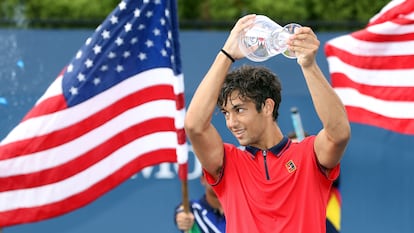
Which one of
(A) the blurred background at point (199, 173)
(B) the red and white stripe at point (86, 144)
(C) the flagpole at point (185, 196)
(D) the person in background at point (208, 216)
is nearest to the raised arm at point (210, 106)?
(B) the red and white stripe at point (86, 144)

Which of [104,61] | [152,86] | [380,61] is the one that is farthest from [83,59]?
[380,61]

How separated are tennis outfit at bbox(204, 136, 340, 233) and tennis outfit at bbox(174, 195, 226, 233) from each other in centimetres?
181

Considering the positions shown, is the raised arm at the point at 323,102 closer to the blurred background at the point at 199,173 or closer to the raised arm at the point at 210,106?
the raised arm at the point at 210,106

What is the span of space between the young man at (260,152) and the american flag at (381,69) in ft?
6.12

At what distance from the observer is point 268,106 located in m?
3.68

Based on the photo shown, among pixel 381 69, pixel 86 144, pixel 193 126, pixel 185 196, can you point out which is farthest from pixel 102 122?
pixel 381 69

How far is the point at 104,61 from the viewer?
15.8 feet

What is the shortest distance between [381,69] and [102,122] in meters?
1.78

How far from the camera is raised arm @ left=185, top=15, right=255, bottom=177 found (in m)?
3.53

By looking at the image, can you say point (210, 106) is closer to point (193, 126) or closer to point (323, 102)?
point (193, 126)

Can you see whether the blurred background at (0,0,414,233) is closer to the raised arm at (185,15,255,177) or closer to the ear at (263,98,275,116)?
the ear at (263,98,275,116)

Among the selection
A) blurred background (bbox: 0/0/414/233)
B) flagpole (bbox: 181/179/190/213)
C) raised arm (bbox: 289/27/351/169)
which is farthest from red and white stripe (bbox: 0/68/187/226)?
blurred background (bbox: 0/0/414/233)

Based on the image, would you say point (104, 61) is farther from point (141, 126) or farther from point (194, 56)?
point (194, 56)

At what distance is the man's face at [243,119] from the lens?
3.59 metres
